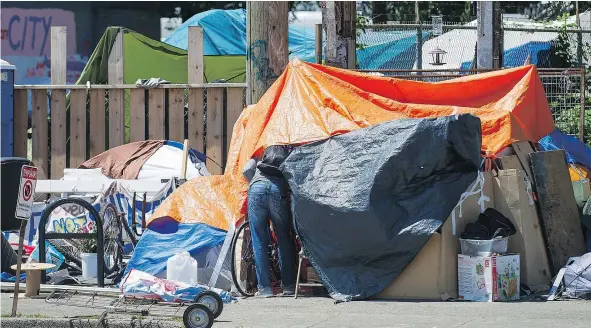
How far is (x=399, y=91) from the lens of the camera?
9938 millimetres

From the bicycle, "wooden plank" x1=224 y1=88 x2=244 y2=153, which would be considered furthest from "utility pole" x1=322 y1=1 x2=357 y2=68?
the bicycle

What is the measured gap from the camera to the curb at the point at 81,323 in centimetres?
754

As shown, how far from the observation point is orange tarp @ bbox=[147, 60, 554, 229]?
9.51 m

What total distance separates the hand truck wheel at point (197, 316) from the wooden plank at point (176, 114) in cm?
604

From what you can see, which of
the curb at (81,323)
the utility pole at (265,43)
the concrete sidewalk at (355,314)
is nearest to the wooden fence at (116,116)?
the utility pole at (265,43)

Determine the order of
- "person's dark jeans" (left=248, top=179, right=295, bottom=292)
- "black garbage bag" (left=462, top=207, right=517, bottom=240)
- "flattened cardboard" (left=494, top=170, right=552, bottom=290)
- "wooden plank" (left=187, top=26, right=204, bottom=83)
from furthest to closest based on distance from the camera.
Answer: "wooden plank" (left=187, top=26, right=204, bottom=83), "person's dark jeans" (left=248, top=179, right=295, bottom=292), "flattened cardboard" (left=494, top=170, right=552, bottom=290), "black garbage bag" (left=462, top=207, right=517, bottom=240)

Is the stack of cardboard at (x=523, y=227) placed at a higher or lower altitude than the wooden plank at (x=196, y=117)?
lower

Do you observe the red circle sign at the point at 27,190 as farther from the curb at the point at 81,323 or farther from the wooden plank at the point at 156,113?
the wooden plank at the point at 156,113

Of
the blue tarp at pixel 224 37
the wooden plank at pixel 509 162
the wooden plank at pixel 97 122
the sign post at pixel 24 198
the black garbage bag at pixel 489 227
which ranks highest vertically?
the blue tarp at pixel 224 37

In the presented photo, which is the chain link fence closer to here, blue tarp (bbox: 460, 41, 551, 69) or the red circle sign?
blue tarp (bbox: 460, 41, 551, 69)

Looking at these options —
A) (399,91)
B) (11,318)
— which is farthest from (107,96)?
(11,318)

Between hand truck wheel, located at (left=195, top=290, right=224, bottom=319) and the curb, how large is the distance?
28cm

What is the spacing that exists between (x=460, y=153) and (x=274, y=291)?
2274 millimetres

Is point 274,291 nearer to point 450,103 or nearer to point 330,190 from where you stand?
point 330,190
